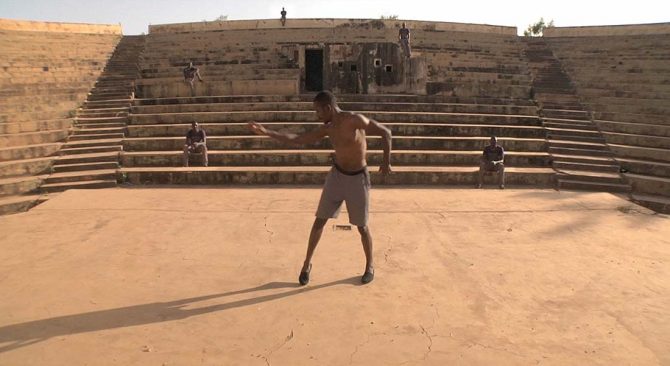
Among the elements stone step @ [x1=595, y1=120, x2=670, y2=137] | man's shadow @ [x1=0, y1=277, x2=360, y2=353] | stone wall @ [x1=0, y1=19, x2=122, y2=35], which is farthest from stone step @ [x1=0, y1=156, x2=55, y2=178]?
stone step @ [x1=595, y1=120, x2=670, y2=137]

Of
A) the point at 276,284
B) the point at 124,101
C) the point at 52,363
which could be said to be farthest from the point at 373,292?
the point at 124,101

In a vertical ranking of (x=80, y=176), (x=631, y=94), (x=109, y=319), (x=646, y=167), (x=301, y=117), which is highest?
(x=631, y=94)

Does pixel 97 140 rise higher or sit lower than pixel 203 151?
higher

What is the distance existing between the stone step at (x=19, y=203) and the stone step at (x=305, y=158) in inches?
63.4

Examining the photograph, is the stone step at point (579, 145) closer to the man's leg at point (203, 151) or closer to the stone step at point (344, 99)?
the stone step at point (344, 99)

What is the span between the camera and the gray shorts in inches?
127

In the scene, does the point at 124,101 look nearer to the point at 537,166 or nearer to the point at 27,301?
the point at 27,301

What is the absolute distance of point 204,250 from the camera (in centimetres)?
395

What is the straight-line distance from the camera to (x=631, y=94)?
10211mm

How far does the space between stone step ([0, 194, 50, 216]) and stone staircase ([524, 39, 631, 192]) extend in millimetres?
7893

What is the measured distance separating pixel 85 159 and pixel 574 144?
8985 mm

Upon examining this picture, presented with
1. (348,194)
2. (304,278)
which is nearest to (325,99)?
(348,194)

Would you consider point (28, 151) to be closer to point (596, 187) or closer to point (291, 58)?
point (291, 58)

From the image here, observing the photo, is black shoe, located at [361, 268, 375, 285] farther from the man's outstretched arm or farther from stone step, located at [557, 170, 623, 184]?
stone step, located at [557, 170, 623, 184]
